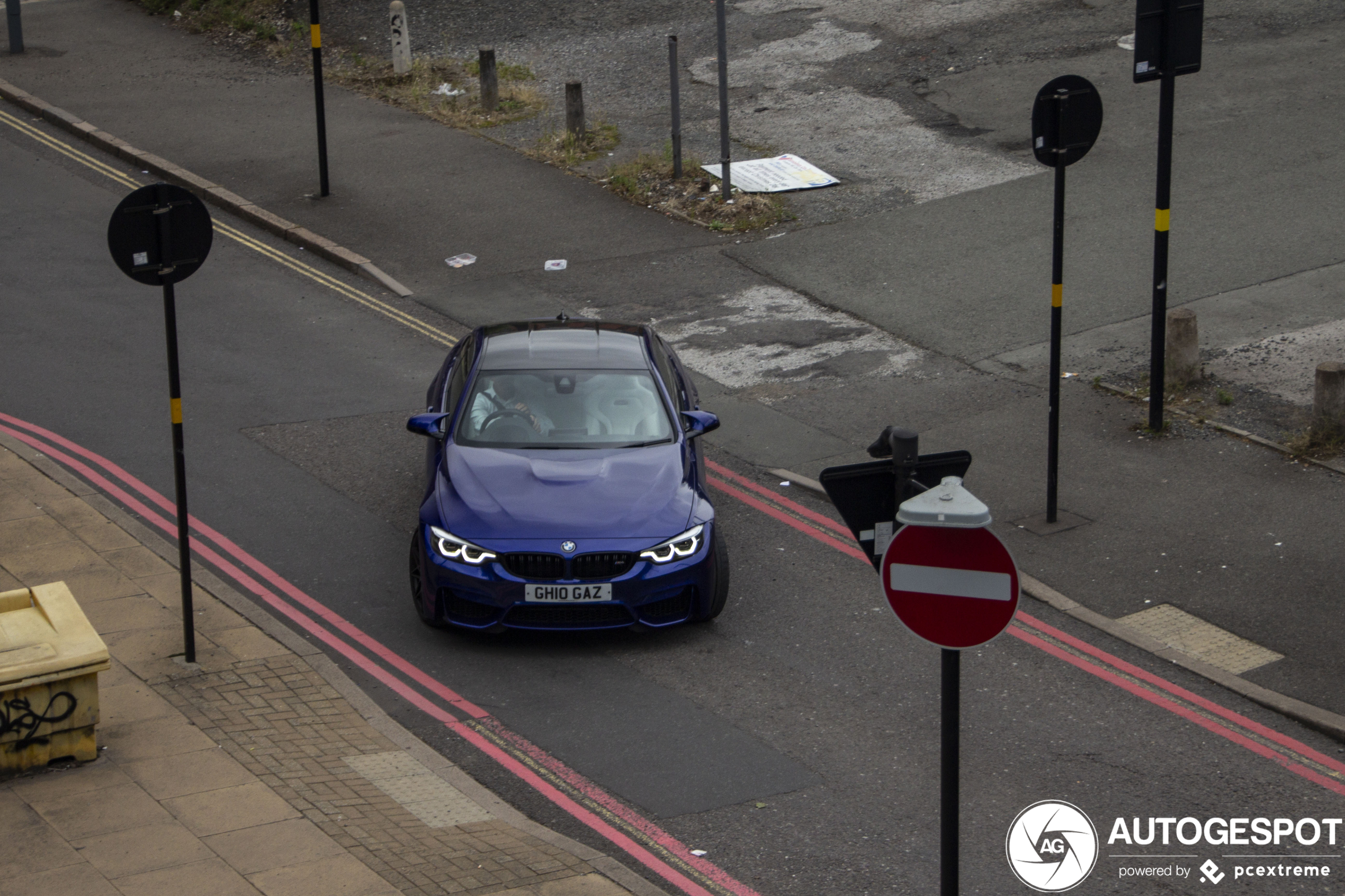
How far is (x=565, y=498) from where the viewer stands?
991cm

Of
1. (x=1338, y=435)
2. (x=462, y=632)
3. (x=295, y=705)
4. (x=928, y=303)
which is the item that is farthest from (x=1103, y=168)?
(x=295, y=705)

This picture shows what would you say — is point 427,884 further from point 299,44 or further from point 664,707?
point 299,44

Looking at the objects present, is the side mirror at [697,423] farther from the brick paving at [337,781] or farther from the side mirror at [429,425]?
the brick paving at [337,781]

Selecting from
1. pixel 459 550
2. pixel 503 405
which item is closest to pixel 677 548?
pixel 459 550

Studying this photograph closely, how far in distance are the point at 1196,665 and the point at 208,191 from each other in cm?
1417

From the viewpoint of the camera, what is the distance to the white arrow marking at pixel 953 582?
5.55 metres

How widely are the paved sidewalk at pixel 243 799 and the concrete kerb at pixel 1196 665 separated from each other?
283 cm

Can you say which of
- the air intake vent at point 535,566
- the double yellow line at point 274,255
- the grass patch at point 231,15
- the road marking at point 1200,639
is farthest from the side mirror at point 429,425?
the grass patch at point 231,15

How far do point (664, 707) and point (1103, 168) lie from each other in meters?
12.3

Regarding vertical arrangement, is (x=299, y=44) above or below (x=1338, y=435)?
above

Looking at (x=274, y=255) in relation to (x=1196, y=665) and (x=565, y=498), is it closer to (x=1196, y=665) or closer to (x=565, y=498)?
(x=565, y=498)

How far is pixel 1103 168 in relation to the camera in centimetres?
1908

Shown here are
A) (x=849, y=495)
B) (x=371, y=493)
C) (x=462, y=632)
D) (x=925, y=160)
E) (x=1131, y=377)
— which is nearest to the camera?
(x=849, y=495)

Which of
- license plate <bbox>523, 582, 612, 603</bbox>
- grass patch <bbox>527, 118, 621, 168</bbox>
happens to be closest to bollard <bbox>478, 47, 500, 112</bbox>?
grass patch <bbox>527, 118, 621, 168</bbox>
